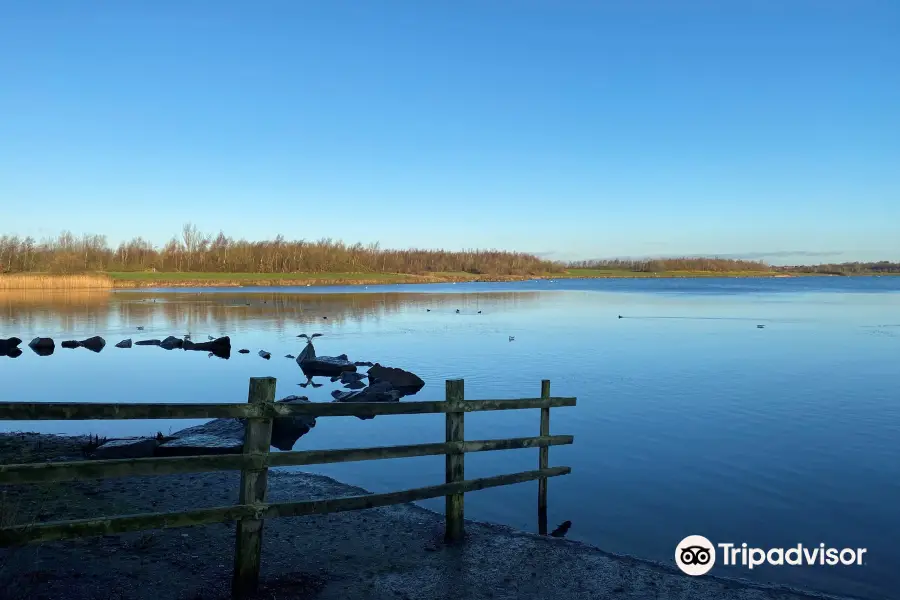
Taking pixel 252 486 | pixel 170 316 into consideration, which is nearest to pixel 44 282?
pixel 170 316

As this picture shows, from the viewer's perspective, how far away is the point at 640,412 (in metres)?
20.3

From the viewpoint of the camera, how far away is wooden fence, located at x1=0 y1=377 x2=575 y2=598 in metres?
5.71

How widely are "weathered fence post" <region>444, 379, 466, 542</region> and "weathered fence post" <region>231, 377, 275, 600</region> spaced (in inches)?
96.8

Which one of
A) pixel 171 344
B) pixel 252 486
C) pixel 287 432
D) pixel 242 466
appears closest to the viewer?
pixel 242 466

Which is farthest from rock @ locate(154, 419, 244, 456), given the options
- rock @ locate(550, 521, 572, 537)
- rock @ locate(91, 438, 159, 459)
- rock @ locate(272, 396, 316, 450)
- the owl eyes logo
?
the owl eyes logo

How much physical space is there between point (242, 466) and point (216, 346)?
3017 centimetres

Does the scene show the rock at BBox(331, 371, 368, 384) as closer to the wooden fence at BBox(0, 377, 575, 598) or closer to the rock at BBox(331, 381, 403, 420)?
A: the rock at BBox(331, 381, 403, 420)

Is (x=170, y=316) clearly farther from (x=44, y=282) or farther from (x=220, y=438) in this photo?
(x=44, y=282)

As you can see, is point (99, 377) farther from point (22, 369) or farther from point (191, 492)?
point (191, 492)

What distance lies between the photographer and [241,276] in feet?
540

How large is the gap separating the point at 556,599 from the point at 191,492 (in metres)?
6.80

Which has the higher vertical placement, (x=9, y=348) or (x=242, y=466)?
(x=242, y=466)

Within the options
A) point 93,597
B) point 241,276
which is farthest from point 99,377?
point 241,276

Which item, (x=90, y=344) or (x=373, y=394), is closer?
(x=373, y=394)
